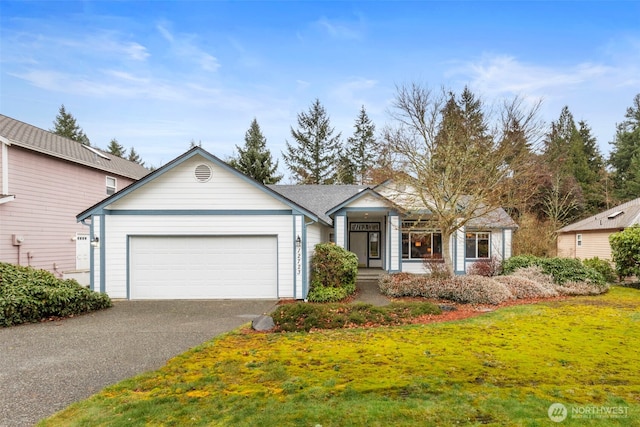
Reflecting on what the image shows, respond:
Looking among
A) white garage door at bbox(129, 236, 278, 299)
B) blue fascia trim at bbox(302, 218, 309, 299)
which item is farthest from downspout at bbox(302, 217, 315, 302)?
white garage door at bbox(129, 236, 278, 299)

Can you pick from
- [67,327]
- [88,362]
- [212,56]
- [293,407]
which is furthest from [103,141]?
[293,407]

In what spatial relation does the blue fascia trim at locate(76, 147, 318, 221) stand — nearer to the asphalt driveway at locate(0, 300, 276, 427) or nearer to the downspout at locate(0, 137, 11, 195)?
the asphalt driveway at locate(0, 300, 276, 427)

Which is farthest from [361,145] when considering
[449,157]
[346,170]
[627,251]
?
[627,251]

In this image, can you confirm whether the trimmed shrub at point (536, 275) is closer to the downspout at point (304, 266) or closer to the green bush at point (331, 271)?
the green bush at point (331, 271)

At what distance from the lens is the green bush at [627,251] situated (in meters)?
15.1

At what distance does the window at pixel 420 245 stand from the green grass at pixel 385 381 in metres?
10.1

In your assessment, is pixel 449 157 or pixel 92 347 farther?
pixel 449 157

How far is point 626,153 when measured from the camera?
1416 inches

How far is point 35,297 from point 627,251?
21.4 metres

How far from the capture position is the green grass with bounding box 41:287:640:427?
3.60 m

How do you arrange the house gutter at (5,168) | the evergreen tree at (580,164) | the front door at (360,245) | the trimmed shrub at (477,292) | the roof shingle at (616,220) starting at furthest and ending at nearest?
the evergreen tree at (580,164) → the roof shingle at (616,220) → the front door at (360,245) → the house gutter at (5,168) → the trimmed shrub at (477,292)

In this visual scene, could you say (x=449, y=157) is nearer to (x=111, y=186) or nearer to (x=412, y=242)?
(x=412, y=242)

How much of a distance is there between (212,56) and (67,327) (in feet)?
38.4

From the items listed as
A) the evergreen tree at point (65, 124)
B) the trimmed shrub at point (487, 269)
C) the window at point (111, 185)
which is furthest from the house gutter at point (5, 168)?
the evergreen tree at point (65, 124)
